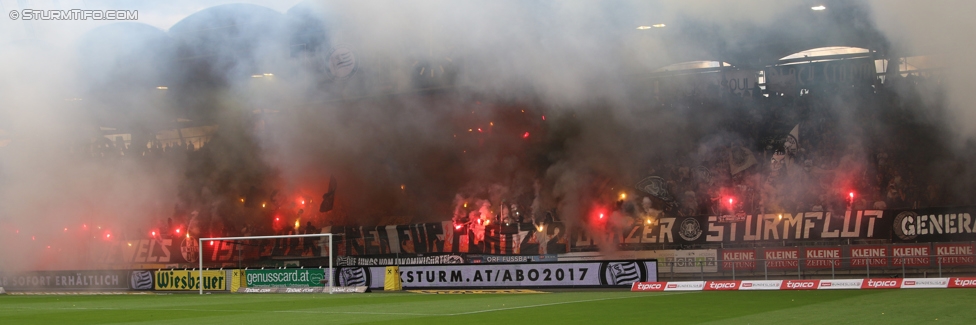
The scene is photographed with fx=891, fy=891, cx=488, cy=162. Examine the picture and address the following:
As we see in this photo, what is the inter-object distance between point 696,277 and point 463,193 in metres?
13.5

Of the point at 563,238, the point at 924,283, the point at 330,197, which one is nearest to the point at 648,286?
the point at 924,283

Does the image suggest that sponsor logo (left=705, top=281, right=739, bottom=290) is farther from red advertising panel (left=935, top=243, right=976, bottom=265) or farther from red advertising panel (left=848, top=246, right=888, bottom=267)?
red advertising panel (left=935, top=243, right=976, bottom=265)

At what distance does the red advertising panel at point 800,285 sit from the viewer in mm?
17281

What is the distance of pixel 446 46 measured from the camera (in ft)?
47.4

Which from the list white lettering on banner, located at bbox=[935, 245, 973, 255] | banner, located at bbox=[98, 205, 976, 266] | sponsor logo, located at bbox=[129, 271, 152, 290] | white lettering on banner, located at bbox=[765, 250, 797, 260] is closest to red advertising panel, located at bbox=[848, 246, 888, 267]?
banner, located at bbox=[98, 205, 976, 266]

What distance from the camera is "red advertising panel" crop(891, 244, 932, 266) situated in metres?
20.2

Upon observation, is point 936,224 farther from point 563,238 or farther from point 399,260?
point 399,260

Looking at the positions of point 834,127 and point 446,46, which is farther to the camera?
point 834,127

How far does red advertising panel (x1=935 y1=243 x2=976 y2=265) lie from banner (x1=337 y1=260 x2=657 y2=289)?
6.47m

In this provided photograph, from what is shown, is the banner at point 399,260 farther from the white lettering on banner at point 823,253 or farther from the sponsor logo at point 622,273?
the white lettering on banner at point 823,253

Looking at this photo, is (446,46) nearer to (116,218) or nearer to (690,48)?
(690,48)

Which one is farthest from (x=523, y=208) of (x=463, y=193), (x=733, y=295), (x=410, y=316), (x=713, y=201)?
(x=410, y=316)

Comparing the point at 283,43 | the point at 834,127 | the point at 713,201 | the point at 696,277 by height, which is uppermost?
the point at 283,43

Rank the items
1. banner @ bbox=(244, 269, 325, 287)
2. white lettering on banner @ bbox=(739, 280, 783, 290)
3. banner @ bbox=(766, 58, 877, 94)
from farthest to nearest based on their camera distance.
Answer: banner @ bbox=(244, 269, 325, 287), banner @ bbox=(766, 58, 877, 94), white lettering on banner @ bbox=(739, 280, 783, 290)
